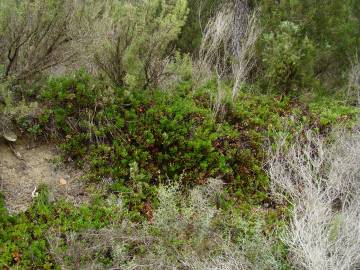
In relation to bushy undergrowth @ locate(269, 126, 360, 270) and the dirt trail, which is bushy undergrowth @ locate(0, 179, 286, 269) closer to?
the dirt trail

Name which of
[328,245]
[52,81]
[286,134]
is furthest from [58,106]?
[328,245]

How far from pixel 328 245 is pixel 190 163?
2.02m

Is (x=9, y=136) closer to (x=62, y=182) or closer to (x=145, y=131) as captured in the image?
(x=62, y=182)

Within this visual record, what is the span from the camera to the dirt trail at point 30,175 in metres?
4.90

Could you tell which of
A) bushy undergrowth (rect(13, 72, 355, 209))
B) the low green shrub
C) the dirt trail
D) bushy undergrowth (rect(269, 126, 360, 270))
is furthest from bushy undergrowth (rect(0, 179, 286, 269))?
bushy undergrowth (rect(13, 72, 355, 209))

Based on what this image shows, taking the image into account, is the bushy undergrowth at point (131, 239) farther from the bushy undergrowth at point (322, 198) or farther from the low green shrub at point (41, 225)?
the bushy undergrowth at point (322, 198)

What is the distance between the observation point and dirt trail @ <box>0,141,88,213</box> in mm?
4902

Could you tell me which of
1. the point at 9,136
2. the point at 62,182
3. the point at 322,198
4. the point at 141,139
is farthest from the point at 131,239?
the point at 322,198

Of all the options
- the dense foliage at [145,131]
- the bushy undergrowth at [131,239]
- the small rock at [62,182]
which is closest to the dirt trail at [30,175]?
the small rock at [62,182]

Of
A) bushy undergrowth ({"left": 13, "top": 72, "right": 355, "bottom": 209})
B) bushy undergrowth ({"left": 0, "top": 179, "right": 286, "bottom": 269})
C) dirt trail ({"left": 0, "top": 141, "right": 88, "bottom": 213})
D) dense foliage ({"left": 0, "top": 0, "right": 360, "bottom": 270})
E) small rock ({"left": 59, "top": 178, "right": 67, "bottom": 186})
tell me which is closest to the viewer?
bushy undergrowth ({"left": 0, "top": 179, "right": 286, "bottom": 269})

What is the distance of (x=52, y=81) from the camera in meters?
5.72

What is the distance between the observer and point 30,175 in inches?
203

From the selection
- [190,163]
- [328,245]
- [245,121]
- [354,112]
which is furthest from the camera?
[354,112]

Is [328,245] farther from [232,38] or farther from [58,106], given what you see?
[232,38]
